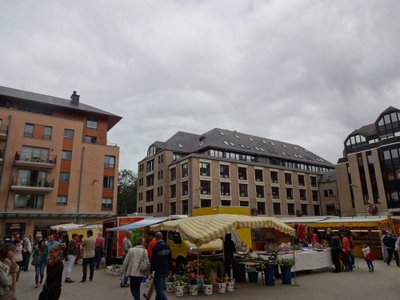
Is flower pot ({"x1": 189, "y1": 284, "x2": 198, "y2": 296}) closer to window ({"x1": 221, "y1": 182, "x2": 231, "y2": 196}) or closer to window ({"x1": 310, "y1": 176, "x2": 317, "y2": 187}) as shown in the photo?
window ({"x1": 221, "y1": 182, "x2": 231, "y2": 196})

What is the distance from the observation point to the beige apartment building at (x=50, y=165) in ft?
110

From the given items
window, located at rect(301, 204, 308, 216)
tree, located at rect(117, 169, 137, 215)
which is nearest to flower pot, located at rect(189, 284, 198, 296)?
window, located at rect(301, 204, 308, 216)

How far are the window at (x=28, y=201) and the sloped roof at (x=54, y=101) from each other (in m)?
12.8

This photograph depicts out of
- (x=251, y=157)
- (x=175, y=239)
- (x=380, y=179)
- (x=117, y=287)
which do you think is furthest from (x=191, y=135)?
(x=117, y=287)

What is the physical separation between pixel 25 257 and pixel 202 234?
465 inches

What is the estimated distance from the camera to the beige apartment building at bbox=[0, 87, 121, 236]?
33.5 meters

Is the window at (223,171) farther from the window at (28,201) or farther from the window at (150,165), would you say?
the window at (28,201)

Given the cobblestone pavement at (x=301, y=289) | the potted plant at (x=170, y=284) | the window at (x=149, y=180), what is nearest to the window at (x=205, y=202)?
the window at (x=149, y=180)

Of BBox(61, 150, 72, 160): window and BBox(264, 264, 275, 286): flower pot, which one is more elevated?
BBox(61, 150, 72, 160): window

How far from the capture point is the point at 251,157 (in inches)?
2124

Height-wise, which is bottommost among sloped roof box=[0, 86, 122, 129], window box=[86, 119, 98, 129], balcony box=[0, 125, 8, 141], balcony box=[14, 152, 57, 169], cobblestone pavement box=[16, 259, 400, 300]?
cobblestone pavement box=[16, 259, 400, 300]

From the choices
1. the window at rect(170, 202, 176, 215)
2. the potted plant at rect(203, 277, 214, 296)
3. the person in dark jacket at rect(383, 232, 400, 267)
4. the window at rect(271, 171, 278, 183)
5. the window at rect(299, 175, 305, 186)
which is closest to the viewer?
the potted plant at rect(203, 277, 214, 296)

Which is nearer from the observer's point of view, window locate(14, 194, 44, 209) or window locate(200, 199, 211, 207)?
window locate(14, 194, 44, 209)

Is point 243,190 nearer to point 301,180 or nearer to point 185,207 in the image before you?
point 185,207
